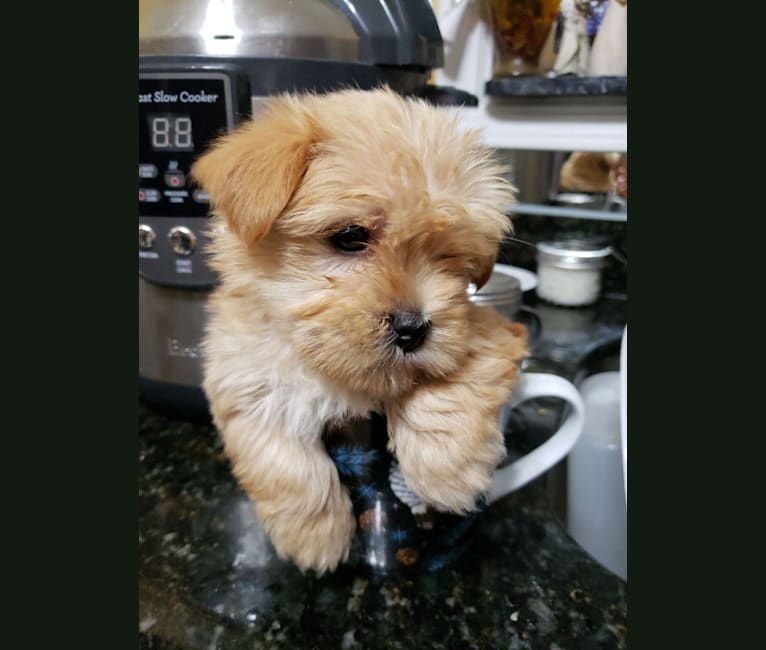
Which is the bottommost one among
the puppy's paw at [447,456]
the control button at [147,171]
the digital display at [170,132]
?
the puppy's paw at [447,456]

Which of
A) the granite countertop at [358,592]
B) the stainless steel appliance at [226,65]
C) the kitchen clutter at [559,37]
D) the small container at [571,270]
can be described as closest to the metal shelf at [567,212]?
the small container at [571,270]

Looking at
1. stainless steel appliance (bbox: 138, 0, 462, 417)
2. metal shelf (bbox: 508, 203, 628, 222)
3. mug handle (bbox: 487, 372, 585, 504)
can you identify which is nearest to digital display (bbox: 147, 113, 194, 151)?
stainless steel appliance (bbox: 138, 0, 462, 417)

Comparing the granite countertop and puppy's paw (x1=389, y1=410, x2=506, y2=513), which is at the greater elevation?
puppy's paw (x1=389, y1=410, x2=506, y2=513)

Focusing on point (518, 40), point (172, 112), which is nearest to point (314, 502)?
point (172, 112)

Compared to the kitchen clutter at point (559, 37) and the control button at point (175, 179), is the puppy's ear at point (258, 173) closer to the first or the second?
the control button at point (175, 179)

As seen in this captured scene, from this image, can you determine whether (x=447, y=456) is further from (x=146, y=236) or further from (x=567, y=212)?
(x=567, y=212)

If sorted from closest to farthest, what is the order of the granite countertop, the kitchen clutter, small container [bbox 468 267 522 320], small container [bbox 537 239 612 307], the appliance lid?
the granite countertop < the appliance lid < small container [bbox 468 267 522 320] < the kitchen clutter < small container [bbox 537 239 612 307]

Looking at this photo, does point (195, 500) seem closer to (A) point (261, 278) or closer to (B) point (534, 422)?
(A) point (261, 278)

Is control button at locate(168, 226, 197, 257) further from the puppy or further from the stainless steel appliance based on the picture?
the puppy
